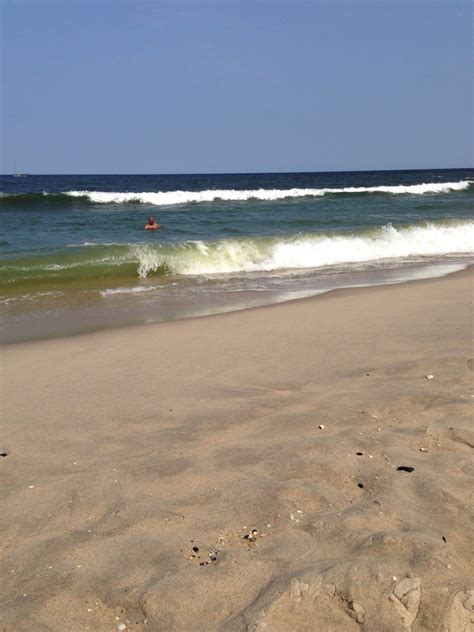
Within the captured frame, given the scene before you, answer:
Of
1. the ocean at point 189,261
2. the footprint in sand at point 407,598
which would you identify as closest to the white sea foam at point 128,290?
the ocean at point 189,261

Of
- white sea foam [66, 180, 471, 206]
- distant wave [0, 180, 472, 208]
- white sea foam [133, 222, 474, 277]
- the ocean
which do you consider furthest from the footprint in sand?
white sea foam [66, 180, 471, 206]

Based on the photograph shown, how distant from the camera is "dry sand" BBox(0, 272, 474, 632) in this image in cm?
216

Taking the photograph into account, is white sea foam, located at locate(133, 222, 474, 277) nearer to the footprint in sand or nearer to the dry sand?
the dry sand

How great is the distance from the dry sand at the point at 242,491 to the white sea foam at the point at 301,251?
653cm

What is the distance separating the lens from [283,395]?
4.23 m

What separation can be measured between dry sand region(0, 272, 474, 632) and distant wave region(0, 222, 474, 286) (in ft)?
19.6

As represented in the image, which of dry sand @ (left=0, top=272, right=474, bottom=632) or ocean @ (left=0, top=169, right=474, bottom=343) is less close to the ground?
dry sand @ (left=0, top=272, right=474, bottom=632)

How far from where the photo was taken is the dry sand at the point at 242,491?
216cm

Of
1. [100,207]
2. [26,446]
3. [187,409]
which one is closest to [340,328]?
[187,409]

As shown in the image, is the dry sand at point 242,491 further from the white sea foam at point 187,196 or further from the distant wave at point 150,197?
the white sea foam at point 187,196

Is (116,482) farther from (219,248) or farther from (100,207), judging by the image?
(100,207)

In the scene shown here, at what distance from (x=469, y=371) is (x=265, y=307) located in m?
3.62

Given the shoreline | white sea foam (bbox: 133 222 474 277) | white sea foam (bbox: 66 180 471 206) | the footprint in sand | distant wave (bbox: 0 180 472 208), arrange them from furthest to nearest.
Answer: white sea foam (bbox: 66 180 471 206), distant wave (bbox: 0 180 472 208), white sea foam (bbox: 133 222 474 277), the shoreline, the footprint in sand

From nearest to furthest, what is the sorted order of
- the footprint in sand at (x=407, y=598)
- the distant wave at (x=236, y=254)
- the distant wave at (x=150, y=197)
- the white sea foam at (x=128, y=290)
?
the footprint in sand at (x=407, y=598) → the white sea foam at (x=128, y=290) → the distant wave at (x=236, y=254) → the distant wave at (x=150, y=197)
